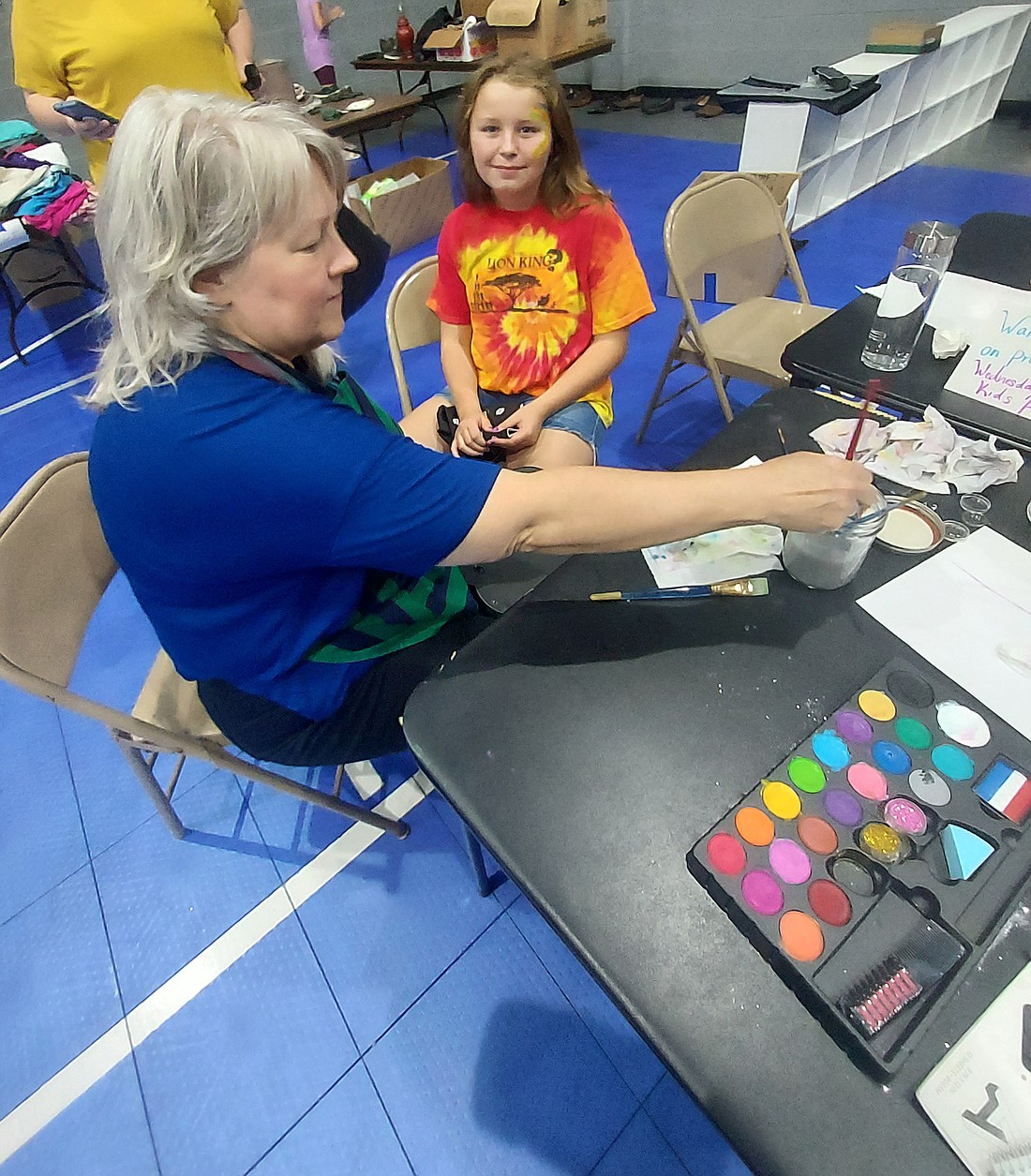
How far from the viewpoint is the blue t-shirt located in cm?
71

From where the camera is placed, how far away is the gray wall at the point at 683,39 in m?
4.66

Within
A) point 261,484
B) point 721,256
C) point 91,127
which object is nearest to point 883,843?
point 261,484

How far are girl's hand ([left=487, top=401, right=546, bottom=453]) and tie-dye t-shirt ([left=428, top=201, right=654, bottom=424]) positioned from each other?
166 millimetres

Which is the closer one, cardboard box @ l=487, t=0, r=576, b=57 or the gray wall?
cardboard box @ l=487, t=0, r=576, b=57

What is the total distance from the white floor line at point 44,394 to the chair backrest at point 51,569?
2.34 metres

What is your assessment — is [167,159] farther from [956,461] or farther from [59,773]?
[59,773]

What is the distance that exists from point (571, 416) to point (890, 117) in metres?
3.85

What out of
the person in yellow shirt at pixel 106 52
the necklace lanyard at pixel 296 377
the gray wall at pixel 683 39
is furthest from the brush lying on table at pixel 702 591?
the gray wall at pixel 683 39

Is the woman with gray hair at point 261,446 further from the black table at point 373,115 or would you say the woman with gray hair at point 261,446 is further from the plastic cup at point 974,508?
the black table at point 373,115

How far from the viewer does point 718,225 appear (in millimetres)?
1935

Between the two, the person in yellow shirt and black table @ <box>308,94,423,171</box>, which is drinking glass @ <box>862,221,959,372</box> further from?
black table @ <box>308,94,423,171</box>

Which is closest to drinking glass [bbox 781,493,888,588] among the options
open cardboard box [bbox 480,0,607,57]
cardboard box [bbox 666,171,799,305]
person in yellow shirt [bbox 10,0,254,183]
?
cardboard box [bbox 666,171,799,305]

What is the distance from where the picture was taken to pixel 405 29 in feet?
15.8

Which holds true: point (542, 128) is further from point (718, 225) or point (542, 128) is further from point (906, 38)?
point (906, 38)
